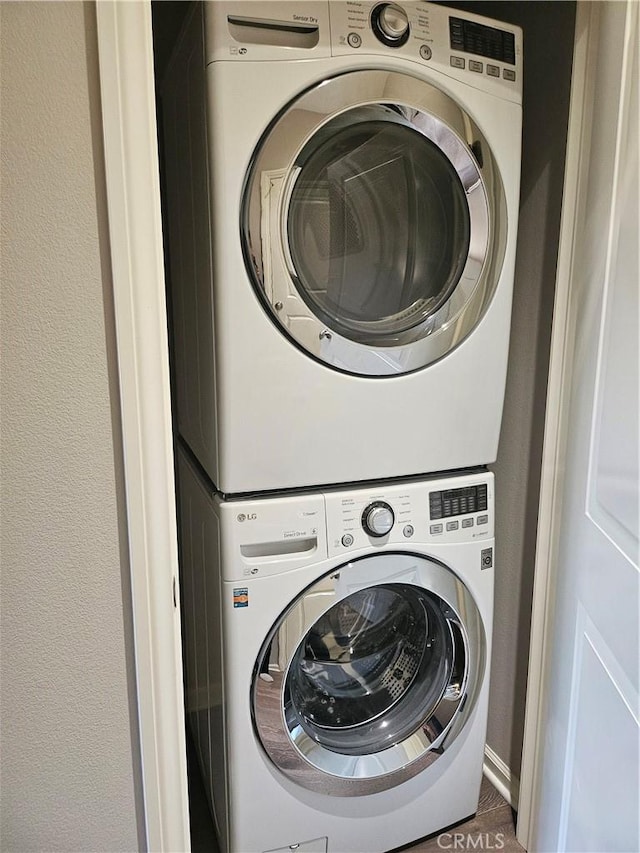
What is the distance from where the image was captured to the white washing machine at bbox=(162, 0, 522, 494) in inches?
43.8

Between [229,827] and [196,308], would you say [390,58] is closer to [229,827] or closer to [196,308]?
[196,308]

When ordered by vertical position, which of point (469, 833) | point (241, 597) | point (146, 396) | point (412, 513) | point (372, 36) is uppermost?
point (372, 36)

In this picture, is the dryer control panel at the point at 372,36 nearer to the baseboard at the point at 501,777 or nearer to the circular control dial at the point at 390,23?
the circular control dial at the point at 390,23

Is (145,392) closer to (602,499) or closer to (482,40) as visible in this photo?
(602,499)

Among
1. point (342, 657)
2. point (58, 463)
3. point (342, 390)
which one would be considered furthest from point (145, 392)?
point (342, 657)

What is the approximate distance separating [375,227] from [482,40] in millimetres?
409

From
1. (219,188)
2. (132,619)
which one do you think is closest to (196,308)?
(219,188)

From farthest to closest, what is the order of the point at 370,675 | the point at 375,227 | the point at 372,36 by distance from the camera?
the point at 370,675 → the point at 375,227 → the point at 372,36

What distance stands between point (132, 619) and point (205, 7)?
3.19ft

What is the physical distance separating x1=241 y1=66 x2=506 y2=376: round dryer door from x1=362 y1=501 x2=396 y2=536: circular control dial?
0.27 m

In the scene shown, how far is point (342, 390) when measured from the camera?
1.25m

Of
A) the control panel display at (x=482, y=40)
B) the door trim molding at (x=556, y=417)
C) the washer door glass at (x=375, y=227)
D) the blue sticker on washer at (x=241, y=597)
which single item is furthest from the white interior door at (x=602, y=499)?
the blue sticker on washer at (x=241, y=597)

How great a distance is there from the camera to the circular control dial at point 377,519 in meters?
1.30

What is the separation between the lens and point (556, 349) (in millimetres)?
1364
